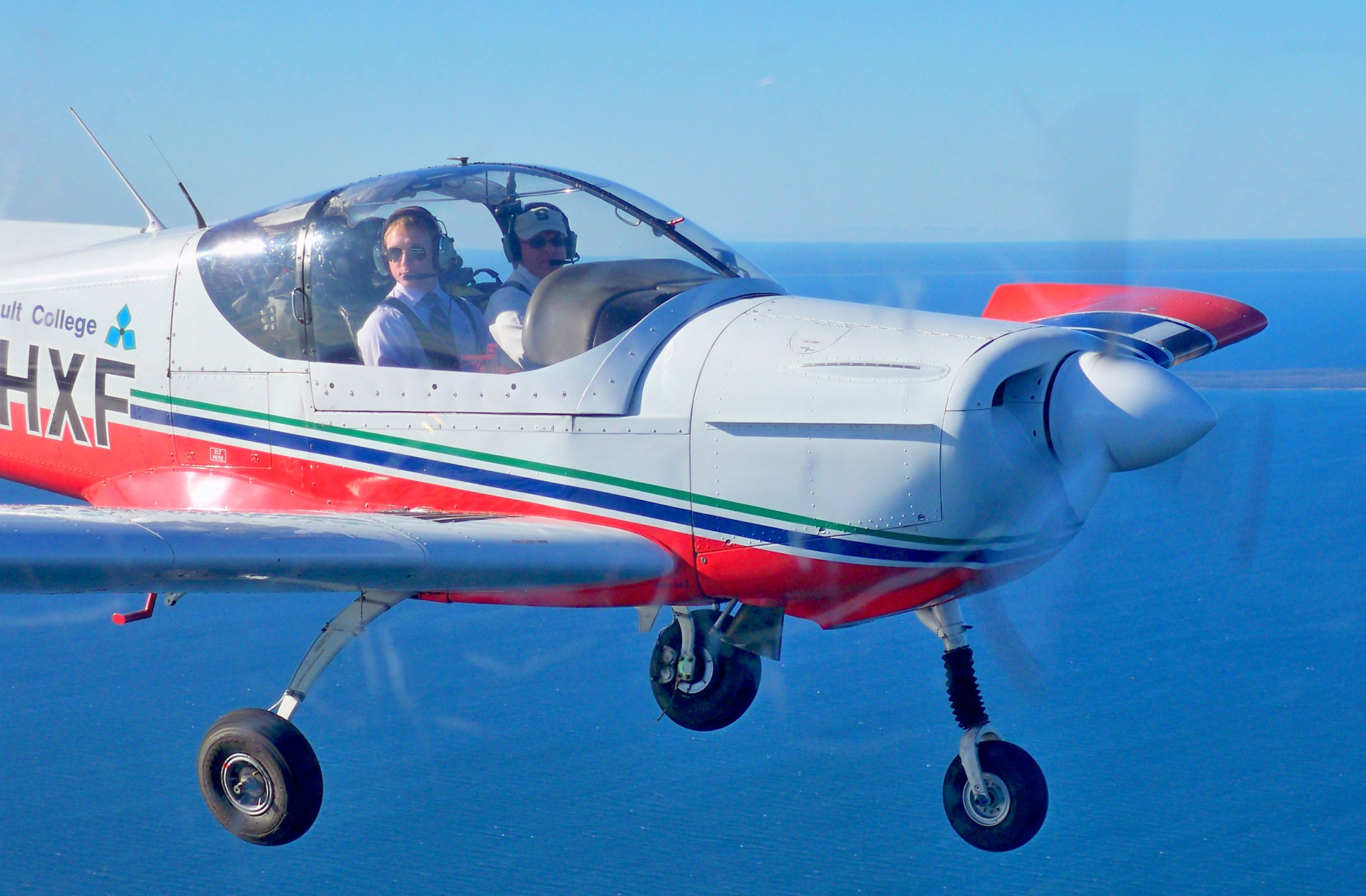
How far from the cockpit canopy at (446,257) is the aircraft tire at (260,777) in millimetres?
1811

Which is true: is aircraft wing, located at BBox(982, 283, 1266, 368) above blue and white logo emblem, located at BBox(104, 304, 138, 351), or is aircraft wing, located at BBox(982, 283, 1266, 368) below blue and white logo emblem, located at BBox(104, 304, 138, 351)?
above

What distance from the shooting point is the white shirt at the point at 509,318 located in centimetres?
564

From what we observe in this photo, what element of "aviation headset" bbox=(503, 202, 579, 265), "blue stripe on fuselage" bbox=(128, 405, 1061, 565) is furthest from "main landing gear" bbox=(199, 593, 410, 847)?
A: "aviation headset" bbox=(503, 202, 579, 265)

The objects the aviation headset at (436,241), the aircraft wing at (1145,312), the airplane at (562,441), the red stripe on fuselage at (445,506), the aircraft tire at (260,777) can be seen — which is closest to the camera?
the airplane at (562,441)

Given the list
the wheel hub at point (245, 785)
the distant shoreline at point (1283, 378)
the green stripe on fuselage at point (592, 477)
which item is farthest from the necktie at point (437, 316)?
the distant shoreline at point (1283, 378)

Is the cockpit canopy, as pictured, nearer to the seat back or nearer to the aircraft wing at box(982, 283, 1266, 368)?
the seat back

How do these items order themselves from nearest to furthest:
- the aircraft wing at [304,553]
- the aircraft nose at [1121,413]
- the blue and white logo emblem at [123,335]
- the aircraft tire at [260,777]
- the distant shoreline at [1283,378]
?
the aircraft wing at [304,553]
the aircraft nose at [1121,413]
the aircraft tire at [260,777]
the blue and white logo emblem at [123,335]
the distant shoreline at [1283,378]

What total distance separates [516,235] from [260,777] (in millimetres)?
2915

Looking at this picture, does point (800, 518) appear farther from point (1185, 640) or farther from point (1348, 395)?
point (1348, 395)

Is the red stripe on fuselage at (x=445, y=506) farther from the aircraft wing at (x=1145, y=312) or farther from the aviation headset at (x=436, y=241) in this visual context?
the aircraft wing at (x=1145, y=312)

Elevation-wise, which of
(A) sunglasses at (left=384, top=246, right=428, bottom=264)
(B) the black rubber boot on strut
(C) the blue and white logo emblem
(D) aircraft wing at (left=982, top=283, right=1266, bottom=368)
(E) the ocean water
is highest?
(A) sunglasses at (left=384, top=246, right=428, bottom=264)

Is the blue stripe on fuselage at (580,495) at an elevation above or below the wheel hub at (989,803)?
above

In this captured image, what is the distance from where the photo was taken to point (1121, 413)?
460 cm

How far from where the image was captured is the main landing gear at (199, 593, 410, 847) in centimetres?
560
